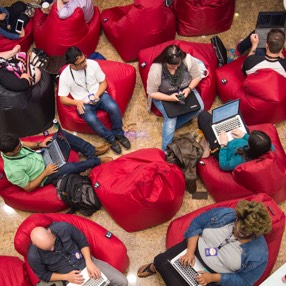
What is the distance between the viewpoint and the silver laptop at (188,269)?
10.3ft

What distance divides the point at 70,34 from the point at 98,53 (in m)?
0.35

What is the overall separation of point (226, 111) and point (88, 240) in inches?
61.5

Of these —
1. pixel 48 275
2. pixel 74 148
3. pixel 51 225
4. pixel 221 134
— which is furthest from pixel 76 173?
pixel 221 134

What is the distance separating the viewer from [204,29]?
4.76 meters

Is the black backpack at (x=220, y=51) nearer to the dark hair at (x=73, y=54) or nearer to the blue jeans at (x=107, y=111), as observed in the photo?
the blue jeans at (x=107, y=111)

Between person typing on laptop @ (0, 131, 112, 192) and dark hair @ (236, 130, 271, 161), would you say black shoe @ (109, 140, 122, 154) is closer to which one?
person typing on laptop @ (0, 131, 112, 192)

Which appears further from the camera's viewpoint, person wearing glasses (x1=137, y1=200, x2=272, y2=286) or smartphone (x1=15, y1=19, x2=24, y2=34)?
smartphone (x1=15, y1=19, x2=24, y2=34)

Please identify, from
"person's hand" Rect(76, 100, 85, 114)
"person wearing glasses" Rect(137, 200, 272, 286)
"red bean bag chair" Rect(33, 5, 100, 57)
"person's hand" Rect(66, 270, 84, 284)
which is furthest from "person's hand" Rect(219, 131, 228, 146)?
"red bean bag chair" Rect(33, 5, 100, 57)

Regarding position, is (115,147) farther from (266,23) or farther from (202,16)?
(266,23)

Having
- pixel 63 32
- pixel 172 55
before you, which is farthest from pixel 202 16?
pixel 63 32

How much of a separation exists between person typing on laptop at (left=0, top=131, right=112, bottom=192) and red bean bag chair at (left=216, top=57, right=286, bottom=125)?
131 centimetres

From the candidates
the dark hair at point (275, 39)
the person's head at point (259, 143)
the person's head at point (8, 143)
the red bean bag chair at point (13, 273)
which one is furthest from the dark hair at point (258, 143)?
the red bean bag chair at point (13, 273)

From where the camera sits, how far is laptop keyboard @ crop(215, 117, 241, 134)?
3703mm

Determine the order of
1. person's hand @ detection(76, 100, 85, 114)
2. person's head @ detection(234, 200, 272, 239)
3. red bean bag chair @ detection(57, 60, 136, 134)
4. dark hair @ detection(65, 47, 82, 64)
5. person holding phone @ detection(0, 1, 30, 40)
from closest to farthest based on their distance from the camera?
person's head @ detection(234, 200, 272, 239)
dark hair @ detection(65, 47, 82, 64)
person's hand @ detection(76, 100, 85, 114)
red bean bag chair @ detection(57, 60, 136, 134)
person holding phone @ detection(0, 1, 30, 40)
